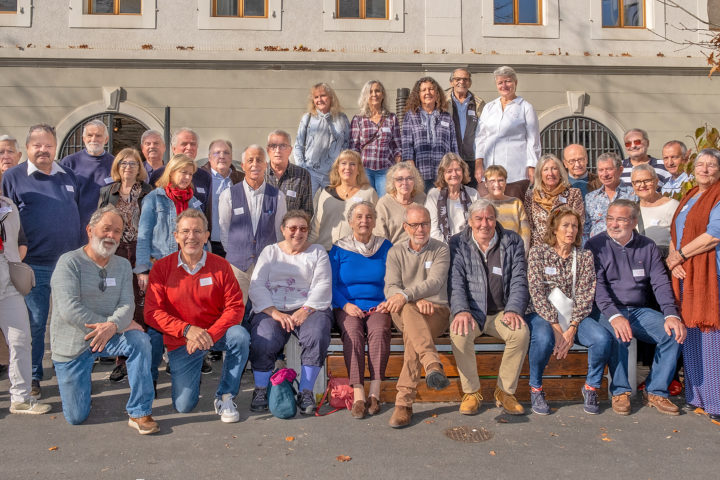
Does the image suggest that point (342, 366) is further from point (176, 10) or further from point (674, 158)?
point (176, 10)

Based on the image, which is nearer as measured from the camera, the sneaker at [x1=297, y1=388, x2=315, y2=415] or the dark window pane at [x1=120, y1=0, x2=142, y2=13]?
the sneaker at [x1=297, y1=388, x2=315, y2=415]

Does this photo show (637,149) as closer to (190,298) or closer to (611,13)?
(190,298)

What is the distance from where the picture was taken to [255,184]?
5.39 meters

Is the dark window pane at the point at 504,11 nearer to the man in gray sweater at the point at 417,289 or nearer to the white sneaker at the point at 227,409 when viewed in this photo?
the man in gray sweater at the point at 417,289

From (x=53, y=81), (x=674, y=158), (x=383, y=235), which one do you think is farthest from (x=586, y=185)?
(x=53, y=81)

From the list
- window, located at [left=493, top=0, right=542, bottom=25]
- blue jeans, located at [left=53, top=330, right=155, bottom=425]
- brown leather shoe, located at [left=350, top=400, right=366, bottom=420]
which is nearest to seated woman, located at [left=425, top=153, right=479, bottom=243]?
brown leather shoe, located at [left=350, top=400, right=366, bottom=420]

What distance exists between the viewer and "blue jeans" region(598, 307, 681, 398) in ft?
15.3

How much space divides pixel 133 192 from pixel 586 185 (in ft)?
15.0

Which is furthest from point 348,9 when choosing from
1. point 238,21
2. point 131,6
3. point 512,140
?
point 512,140

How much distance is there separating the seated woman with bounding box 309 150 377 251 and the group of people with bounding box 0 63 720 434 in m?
0.02

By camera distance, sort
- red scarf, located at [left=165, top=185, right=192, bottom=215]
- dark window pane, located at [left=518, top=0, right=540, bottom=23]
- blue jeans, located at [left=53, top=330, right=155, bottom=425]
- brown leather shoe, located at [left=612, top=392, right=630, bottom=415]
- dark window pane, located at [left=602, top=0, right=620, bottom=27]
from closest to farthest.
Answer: blue jeans, located at [left=53, top=330, right=155, bottom=425] → brown leather shoe, located at [left=612, top=392, right=630, bottom=415] → red scarf, located at [left=165, top=185, right=192, bottom=215] → dark window pane, located at [left=518, top=0, right=540, bottom=23] → dark window pane, located at [left=602, top=0, right=620, bottom=27]

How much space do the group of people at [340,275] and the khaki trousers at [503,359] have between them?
0.01 metres

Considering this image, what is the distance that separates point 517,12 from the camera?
11.7m

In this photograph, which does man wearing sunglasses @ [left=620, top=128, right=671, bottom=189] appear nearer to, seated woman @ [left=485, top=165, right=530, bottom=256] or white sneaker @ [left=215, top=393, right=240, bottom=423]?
seated woman @ [left=485, top=165, right=530, bottom=256]
